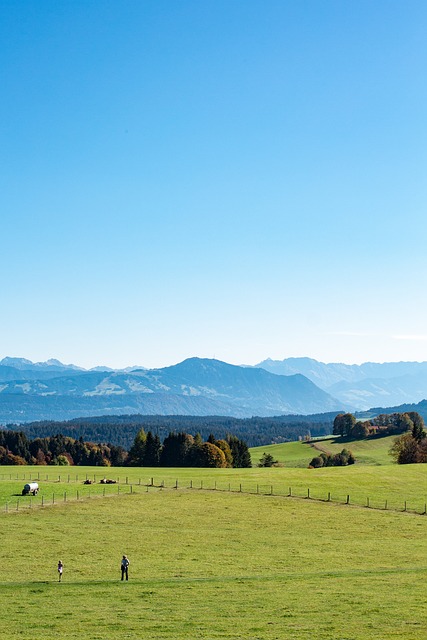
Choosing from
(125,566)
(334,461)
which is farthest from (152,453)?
(125,566)

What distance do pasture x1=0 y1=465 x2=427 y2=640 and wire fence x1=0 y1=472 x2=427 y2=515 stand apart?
1440mm

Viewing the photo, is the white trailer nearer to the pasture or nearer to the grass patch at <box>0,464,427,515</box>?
the grass patch at <box>0,464,427,515</box>

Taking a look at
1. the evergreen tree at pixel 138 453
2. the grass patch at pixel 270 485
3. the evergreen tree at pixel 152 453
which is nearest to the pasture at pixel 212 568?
the grass patch at pixel 270 485

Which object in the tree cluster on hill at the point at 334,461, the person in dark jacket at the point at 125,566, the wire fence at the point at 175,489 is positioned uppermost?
the person in dark jacket at the point at 125,566

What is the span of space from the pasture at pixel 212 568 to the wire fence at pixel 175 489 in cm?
144

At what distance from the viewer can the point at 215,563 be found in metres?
52.2

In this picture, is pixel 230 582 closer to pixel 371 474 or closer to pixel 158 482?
pixel 158 482

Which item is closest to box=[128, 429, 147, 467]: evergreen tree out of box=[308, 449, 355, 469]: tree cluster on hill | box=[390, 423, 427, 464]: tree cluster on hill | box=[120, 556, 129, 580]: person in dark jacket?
box=[308, 449, 355, 469]: tree cluster on hill

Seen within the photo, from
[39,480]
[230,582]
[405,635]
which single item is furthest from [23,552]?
[39,480]

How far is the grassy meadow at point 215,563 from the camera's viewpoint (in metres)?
36.0

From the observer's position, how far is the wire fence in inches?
3324

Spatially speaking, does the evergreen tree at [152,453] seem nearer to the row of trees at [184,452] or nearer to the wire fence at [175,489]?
the row of trees at [184,452]

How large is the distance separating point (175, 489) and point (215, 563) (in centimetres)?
4858

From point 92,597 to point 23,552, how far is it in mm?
16353
